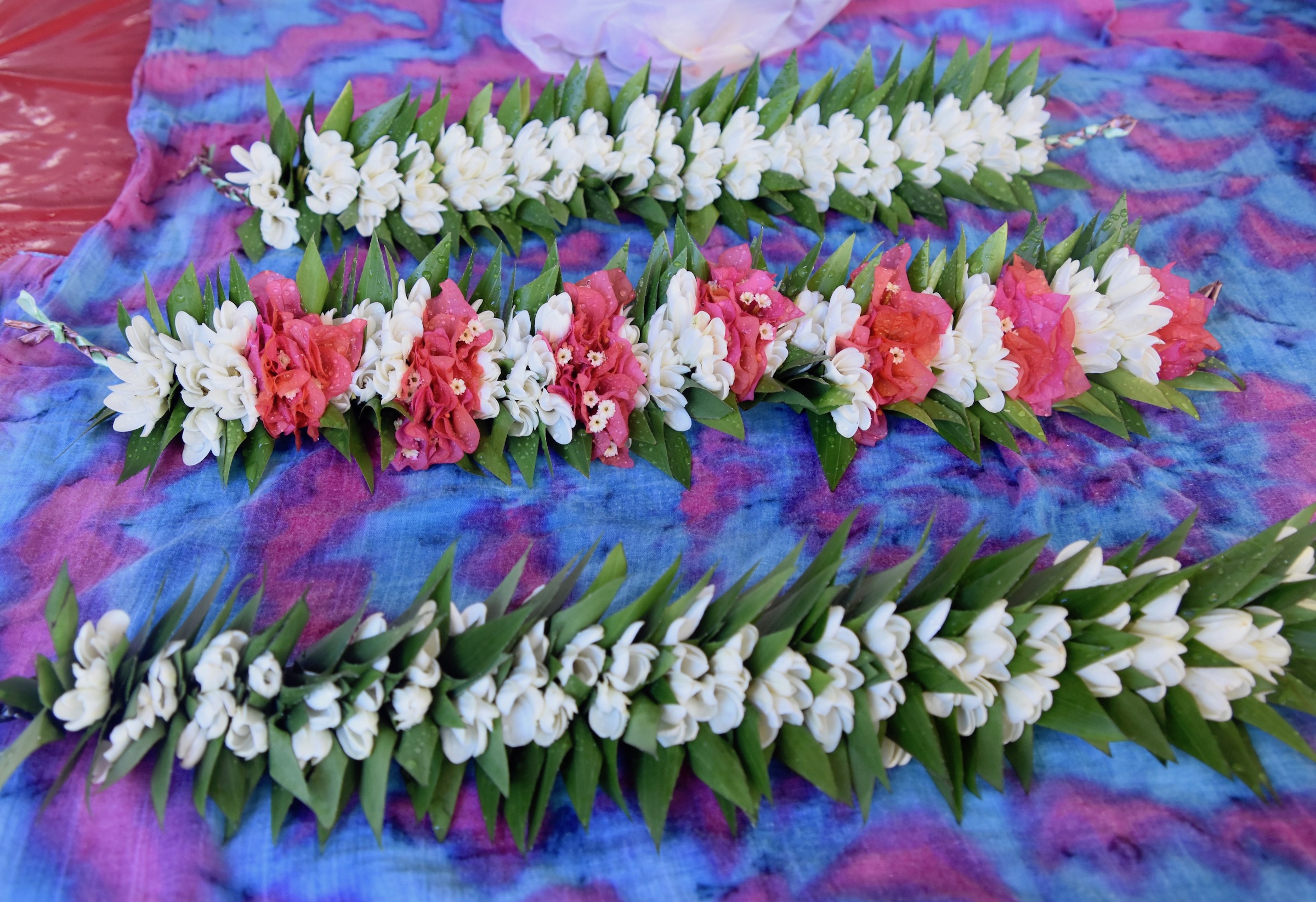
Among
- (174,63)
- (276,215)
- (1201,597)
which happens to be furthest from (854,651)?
(174,63)

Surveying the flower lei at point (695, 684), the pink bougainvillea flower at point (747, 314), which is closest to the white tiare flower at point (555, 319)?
the pink bougainvillea flower at point (747, 314)

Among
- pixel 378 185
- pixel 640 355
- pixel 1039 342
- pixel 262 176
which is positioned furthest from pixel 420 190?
pixel 1039 342

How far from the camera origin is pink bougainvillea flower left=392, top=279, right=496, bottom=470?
37.2 inches

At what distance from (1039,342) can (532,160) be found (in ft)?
2.03

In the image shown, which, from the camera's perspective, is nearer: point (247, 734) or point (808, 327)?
point (247, 734)

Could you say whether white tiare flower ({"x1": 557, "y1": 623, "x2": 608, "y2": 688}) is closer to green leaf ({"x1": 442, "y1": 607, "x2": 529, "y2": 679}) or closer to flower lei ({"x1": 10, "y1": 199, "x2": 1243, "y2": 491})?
green leaf ({"x1": 442, "y1": 607, "x2": 529, "y2": 679})

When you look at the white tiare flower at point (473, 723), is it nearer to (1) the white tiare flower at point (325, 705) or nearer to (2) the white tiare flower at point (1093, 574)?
(1) the white tiare flower at point (325, 705)

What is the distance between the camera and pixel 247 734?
A: 729mm

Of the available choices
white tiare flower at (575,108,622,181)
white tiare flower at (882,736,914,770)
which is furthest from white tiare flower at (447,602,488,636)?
white tiare flower at (575,108,622,181)

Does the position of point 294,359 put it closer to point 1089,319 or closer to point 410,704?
point 410,704

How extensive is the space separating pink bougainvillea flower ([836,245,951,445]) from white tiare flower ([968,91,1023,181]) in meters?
0.46

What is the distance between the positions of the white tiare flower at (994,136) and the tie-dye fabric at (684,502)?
71mm

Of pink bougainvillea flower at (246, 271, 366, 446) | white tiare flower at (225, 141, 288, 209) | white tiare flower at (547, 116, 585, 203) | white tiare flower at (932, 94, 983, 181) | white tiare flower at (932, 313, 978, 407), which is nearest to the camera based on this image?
pink bougainvillea flower at (246, 271, 366, 446)

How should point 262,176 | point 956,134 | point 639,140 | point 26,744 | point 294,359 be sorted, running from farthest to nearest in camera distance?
point 956,134, point 639,140, point 262,176, point 294,359, point 26,744
